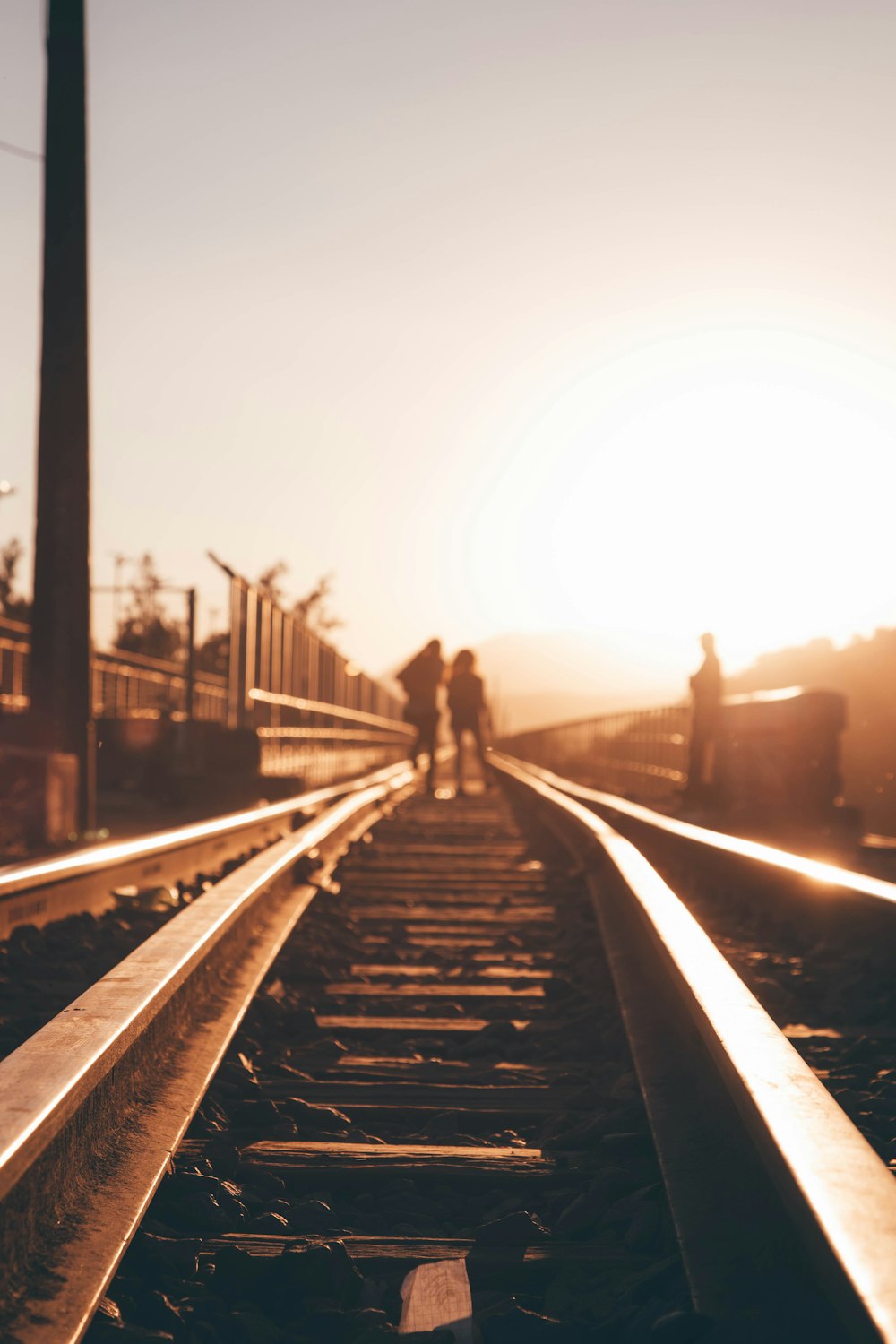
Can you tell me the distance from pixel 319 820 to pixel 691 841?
3.02 m

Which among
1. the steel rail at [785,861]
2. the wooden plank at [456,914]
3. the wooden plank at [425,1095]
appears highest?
the steel rail at [785,861]

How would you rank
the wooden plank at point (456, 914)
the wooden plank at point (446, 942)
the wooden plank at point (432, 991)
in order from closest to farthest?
the wooden plank at point (432, 991) → the wooden plank at point (446, 942) → the wooden plank at point (456, 914)

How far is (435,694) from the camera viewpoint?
17.6 metres

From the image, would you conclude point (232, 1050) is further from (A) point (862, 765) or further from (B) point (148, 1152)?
(A) point (862, 765)

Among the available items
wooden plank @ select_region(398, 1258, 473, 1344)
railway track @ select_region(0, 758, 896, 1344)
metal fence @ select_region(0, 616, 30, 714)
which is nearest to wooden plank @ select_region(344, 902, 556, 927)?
railway track @ select_region(0, 758, 896, 1344)

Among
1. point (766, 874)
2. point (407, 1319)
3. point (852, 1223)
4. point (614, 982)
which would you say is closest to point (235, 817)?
point (766, 874)

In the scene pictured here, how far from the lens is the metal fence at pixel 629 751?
17.4 m

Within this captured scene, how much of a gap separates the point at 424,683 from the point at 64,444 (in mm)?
7647

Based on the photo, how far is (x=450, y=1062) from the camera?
12.8ft

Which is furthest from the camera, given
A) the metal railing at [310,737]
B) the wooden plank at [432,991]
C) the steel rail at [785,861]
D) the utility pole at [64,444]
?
the metal railing at [310,737]

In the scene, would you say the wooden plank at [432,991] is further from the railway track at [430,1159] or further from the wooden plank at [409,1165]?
the wooden plank at [409,1165]

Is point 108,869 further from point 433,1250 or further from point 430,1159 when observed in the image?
point 433,1250

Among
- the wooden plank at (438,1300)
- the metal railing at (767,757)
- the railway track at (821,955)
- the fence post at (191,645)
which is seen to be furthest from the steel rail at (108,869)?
the fence post at (191,645)

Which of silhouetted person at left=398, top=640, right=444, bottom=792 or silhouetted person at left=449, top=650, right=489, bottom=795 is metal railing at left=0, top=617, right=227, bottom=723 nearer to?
silhouetted person at left=398, top=640, right=444, bottom=792
